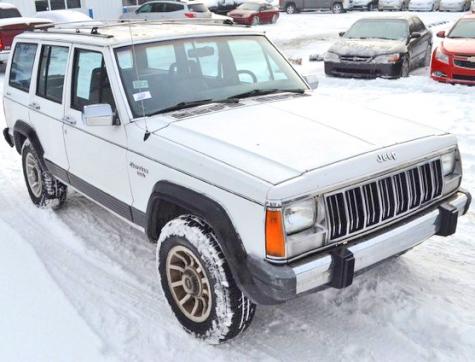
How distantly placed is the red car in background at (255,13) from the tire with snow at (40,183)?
70.3 ft

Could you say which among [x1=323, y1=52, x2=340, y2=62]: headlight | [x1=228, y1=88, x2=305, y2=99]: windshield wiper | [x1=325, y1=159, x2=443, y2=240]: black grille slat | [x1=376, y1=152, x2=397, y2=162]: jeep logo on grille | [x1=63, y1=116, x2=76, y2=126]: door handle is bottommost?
[x1=323, y1=52, x2=340, y2=62]: headlight

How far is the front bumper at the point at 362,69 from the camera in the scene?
1134 cm

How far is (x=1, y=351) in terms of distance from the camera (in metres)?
3.27

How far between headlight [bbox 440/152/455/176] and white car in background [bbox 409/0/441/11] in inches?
1157

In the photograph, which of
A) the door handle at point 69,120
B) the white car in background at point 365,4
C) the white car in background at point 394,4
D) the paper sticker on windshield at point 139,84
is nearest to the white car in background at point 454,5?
the white car in background at point 394,4

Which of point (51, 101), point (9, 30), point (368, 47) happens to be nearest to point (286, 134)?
point (51, 101)

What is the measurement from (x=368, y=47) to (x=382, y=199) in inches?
368

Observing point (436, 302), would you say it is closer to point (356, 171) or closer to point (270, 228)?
point (356, 171)

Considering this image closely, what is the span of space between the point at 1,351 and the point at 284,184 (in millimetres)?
2171

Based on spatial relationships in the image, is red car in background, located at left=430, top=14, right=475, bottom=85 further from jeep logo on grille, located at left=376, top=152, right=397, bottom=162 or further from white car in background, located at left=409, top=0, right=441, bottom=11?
white car in background, located at left=409, top=0, right=441, bottom=11

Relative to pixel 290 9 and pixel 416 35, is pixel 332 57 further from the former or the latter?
pixel 290 9

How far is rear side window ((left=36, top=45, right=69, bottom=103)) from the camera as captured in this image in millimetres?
4586

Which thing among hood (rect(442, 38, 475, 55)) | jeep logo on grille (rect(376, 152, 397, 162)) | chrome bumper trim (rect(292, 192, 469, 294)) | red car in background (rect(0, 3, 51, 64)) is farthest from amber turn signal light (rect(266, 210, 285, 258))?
red car in background (rect(0, 3, 51, 64))

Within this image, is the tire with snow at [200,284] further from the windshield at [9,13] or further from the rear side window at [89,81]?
the windshield at [9,13]
